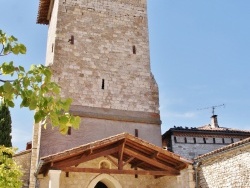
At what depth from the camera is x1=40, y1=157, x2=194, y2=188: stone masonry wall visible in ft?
34.4

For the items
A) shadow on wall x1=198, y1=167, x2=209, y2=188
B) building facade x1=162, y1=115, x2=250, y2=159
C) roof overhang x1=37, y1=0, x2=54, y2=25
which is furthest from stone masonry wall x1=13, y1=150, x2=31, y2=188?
roof overhang x1=37, y1=0, x2=54, y2=25

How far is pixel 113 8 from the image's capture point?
54.9 feet

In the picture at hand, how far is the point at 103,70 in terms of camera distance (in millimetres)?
15211

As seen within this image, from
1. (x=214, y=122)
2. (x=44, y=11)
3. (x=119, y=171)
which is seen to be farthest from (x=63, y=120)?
(x=214, y=122)

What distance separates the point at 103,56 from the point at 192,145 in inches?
274

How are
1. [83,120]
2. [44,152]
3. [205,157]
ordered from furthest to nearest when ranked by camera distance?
[83,120], [44,152], [205,157]

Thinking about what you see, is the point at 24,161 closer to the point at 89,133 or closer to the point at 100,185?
the point at 89,133

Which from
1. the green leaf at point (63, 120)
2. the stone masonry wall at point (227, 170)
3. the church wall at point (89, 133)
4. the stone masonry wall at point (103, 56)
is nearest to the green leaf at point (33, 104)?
the green leaf at point (63, 120)

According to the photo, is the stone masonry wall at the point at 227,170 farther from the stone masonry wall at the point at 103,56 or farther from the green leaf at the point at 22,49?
the green leaf at the point at 22,49

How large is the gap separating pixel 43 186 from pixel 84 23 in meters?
7.98

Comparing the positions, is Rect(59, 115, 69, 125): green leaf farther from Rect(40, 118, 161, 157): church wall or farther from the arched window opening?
Rect(40, 118, 161, 157): church wall

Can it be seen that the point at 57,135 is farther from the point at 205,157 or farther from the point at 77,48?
the point at 205,157

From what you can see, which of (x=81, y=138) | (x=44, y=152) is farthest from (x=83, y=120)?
(x=44, y=152)

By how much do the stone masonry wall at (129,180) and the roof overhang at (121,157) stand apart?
297 millimetres
